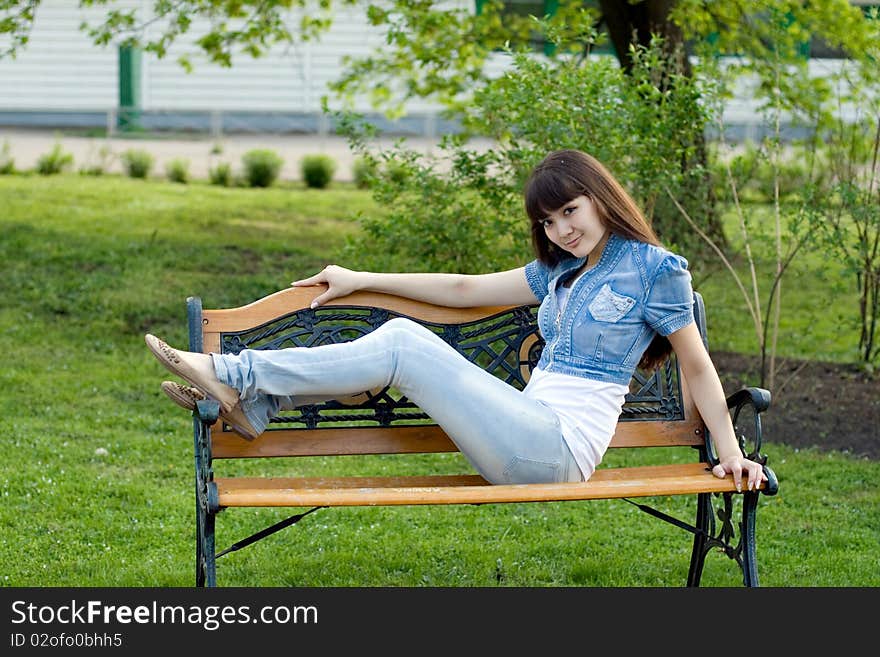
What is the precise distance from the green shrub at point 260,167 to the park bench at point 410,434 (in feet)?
31.6

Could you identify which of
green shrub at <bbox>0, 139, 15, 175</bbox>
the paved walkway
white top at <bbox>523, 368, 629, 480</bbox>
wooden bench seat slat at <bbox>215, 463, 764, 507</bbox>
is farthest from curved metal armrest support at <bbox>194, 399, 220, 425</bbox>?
the paved walkway

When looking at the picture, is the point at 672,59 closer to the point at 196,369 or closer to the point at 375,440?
the point at 375,440

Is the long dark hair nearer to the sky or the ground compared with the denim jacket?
nearer to the sky

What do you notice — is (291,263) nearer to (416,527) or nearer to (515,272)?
(416,527)

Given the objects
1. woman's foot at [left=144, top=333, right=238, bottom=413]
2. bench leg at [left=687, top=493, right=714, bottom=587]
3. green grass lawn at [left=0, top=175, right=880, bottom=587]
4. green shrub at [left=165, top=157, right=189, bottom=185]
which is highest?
woman's foot at [left=144, top=333, right=238, bottom=413]

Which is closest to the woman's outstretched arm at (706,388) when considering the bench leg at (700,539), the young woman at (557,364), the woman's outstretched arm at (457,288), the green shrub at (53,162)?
the young woman at (557,364)

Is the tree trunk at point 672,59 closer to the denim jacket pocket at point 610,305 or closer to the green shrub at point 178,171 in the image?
the denim jacket pocket at point 610,305

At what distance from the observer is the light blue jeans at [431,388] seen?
3.32m

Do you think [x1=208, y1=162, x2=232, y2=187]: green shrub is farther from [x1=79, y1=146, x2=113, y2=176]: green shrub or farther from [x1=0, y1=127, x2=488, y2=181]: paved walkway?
[x1=79, y1=146, x2=113, y2=176]: green shrub

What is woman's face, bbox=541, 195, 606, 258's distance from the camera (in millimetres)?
3494

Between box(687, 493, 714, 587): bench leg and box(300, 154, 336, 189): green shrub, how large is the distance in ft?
33.7

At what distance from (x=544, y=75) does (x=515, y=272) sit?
2.16 meters

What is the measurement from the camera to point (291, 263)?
368 inches
